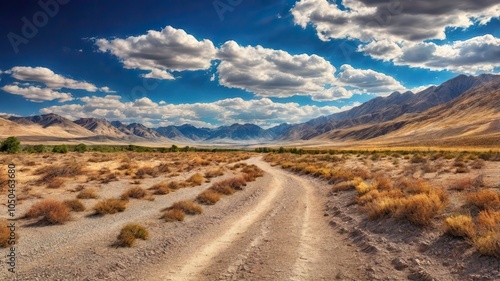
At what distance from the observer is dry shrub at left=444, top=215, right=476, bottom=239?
955 cm

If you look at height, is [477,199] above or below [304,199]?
above

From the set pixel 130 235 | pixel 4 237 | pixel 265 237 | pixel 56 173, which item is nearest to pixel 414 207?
pixel 265 237

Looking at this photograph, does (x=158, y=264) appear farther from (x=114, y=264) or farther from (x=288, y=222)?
(x=288, y=222)

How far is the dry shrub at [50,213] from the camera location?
1405cm

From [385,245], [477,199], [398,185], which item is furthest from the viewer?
[398,185]

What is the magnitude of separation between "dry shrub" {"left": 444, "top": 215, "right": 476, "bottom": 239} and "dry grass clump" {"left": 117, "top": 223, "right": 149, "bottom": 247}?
1081 centimetres

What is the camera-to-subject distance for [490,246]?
26.9 ft

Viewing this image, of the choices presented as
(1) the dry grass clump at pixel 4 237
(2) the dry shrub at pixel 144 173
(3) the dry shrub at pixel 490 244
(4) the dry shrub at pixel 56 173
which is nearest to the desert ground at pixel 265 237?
(3) the dry shrub at pixel 490 244

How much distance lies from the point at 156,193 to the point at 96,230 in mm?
9780

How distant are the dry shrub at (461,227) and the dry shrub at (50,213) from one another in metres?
15.3

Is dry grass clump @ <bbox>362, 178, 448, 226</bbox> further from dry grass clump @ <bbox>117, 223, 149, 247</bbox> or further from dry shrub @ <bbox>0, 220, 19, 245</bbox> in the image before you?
dry shrub @ <bbox>0, 220, 19, 245</bbox>

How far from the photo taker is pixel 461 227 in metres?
9.81

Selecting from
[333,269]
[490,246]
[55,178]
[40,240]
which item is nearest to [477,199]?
[490,246]

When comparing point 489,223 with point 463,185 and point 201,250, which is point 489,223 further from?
point 201,250
